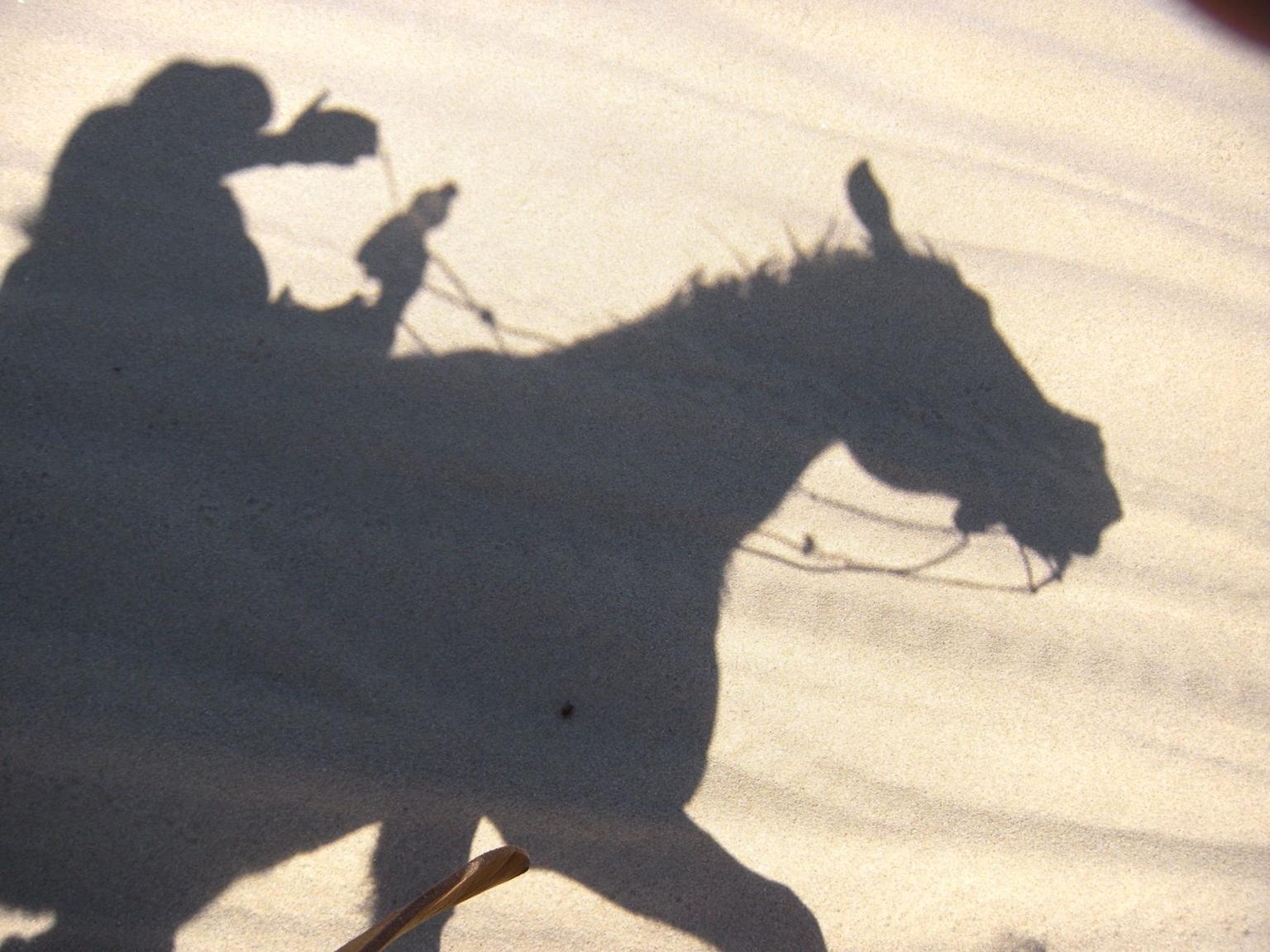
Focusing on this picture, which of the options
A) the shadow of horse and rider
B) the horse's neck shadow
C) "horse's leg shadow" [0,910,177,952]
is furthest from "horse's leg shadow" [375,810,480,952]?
the horse's neck shadow

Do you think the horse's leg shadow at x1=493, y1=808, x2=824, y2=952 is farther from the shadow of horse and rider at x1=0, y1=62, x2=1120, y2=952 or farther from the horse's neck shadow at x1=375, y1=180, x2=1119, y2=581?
the horse's neck shadow at x1=375, y1=180, x2=1119, y2=581

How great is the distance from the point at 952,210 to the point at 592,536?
4.77 ft

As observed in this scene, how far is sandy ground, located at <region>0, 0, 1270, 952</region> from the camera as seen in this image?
187cm

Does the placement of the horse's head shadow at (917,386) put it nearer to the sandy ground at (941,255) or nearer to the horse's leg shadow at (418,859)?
the sandy ground at (941,255)

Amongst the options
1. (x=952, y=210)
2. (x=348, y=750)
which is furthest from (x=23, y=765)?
(x=952, y=210)

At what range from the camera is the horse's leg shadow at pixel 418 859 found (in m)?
1.68

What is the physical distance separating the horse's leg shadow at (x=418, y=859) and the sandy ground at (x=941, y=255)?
0.14 feet

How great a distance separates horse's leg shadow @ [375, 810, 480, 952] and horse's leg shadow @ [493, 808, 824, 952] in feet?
0.32

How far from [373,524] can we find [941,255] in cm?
171

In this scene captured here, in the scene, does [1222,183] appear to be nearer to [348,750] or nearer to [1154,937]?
[1154,937]

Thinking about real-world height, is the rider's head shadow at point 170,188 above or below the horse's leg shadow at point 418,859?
above

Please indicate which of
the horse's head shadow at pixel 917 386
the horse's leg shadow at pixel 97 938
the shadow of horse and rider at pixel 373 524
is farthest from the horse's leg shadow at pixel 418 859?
the horse's head shadow at pixel 917 386

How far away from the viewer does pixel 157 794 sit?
5.43ft

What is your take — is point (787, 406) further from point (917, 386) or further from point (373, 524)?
point (373, 524)
